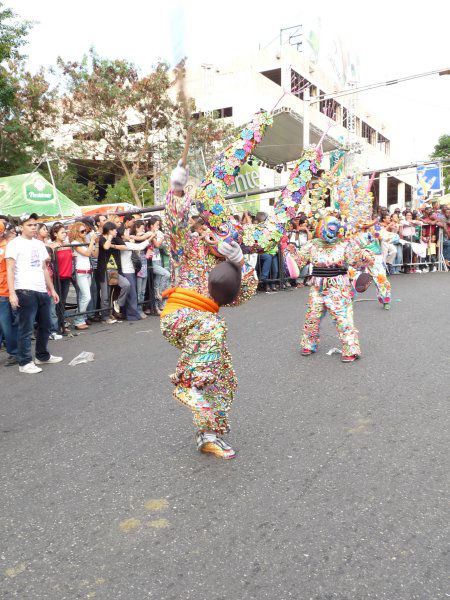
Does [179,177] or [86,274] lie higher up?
[179,177]

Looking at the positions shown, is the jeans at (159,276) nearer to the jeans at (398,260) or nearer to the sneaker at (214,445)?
the sneaker at (214,445)

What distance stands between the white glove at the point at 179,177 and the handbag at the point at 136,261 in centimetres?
657

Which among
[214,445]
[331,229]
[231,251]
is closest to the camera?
[231,251]

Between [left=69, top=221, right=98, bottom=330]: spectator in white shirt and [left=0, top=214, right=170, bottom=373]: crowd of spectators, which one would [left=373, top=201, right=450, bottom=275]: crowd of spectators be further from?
[left=69, top=221, right=98, bottom=330]: spectator in white shirt

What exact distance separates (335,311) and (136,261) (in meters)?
4.60

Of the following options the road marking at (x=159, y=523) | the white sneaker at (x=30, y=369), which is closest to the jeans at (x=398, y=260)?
the white sneaker at (x=30, y=369)

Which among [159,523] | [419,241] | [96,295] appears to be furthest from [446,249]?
[159,523]

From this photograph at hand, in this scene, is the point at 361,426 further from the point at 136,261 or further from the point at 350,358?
the point at 136,261

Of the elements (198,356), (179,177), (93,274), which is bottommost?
(93,274)

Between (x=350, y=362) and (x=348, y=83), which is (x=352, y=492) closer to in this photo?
(x=350, y=362)

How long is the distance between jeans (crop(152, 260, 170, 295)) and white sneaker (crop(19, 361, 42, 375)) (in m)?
4.17

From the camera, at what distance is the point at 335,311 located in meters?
6.15

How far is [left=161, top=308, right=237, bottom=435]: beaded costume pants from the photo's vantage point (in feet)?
10.9

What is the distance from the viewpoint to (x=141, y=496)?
306 centimetres
